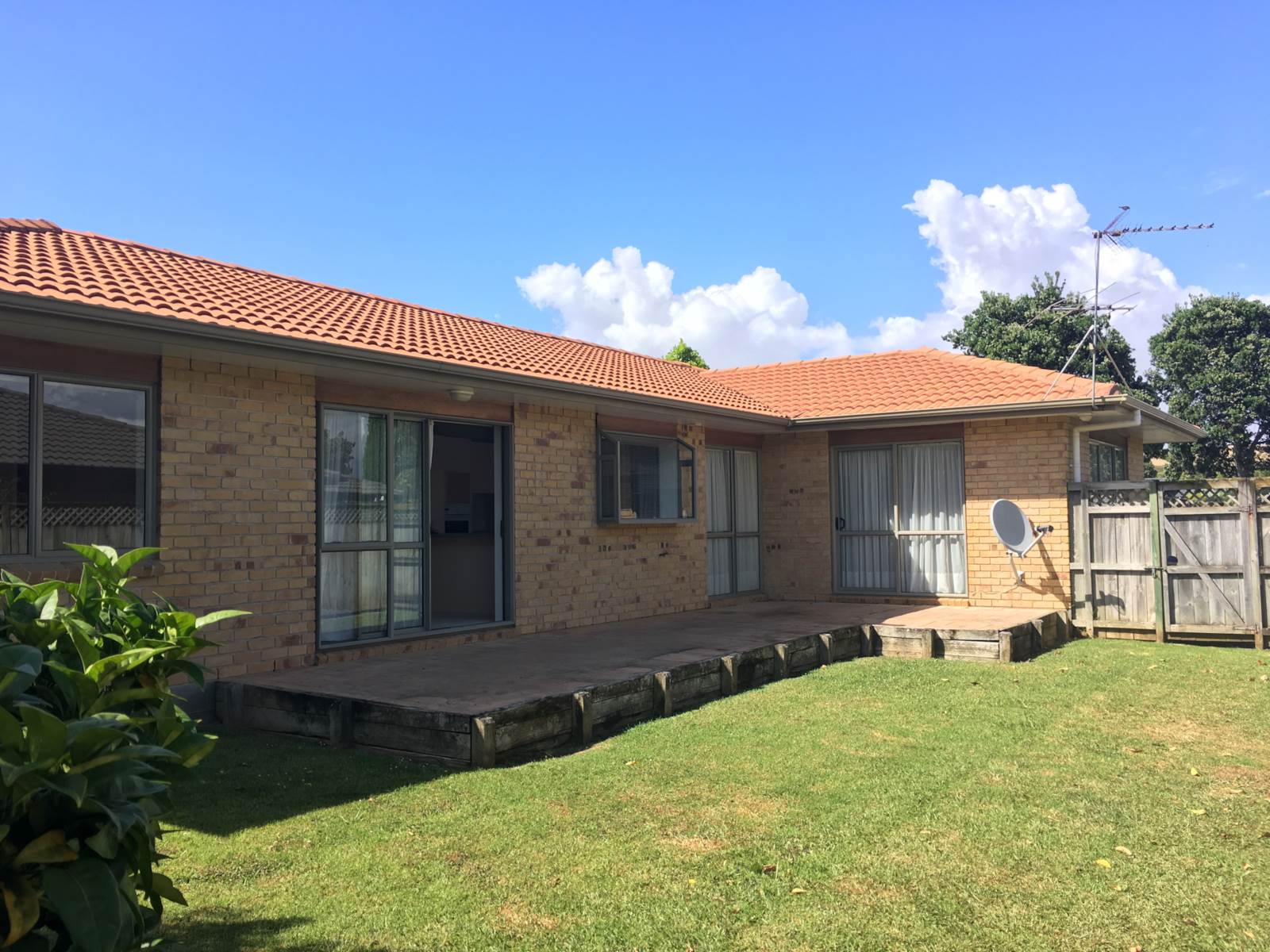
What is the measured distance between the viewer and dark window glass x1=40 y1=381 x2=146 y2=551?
259 inches

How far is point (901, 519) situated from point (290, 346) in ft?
28.9

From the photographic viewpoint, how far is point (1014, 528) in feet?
37.7

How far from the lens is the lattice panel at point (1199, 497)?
10688 millimetres

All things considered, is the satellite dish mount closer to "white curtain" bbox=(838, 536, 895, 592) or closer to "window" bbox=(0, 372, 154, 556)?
"white curtain" bbox=(838, 536, 895, 592)

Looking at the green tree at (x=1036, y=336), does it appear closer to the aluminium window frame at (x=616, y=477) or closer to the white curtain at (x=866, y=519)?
the white curtain at (x=866, y=519)

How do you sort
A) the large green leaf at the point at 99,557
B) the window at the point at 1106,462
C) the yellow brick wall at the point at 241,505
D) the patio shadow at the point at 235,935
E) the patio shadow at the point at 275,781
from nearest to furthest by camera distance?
the large green leaf at the point at 99,557 < the patio shadow at the point at 235,935 < the patio shadow at the point at 275,781 < the yellow brick wall at the point at 241,505 < the window at the point at 1106,462

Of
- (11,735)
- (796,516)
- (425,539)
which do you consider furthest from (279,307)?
(796,516)

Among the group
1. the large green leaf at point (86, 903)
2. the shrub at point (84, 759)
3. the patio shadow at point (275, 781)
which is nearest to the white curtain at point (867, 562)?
the patio shadow at point (275, 781)

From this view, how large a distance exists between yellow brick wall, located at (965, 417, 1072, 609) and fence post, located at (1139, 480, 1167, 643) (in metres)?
0.99

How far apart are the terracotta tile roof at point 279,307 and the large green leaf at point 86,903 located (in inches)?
203

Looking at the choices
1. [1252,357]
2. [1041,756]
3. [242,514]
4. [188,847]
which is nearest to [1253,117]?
[1041,756]

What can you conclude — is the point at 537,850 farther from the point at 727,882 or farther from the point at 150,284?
the point at 150,284

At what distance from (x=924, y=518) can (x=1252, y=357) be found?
84.0 ft

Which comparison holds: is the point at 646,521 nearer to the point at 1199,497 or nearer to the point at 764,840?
the point at 1199,497
